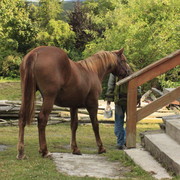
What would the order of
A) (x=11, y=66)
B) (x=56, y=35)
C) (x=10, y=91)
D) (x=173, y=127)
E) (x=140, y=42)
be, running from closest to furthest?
1. (x=173, y=127)
2. (x=140, y=42)
3. (x=10, y=91)
4. (x=11, y=66)
5. (x=56, y=35)

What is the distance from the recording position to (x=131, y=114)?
21.5 feet

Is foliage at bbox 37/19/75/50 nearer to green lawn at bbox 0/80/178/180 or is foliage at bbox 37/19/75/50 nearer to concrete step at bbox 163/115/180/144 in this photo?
green lawn at bbox 0/80/178/180

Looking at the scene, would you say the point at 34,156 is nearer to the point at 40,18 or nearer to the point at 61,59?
→ the point at 61,59

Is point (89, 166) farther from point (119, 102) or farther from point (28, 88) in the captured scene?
point (119, 102)

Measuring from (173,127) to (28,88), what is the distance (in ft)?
7.64

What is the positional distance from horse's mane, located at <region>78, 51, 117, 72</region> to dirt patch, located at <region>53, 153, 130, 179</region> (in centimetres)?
162

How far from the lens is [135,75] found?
641cm

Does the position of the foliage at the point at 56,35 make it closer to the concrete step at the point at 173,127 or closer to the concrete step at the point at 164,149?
the concrete step at the point at 173,127

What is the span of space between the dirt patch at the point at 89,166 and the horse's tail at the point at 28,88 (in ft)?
2.60

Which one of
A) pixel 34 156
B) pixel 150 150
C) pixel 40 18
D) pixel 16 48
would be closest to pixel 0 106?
pixel 34 156

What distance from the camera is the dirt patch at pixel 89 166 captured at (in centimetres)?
512

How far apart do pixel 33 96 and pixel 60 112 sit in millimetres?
7316

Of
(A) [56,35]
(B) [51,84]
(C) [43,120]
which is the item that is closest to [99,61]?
(B) [51,84]

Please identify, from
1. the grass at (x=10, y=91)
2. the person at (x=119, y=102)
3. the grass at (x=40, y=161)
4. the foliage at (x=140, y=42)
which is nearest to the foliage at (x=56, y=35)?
the grass at (x=10, y=91)
